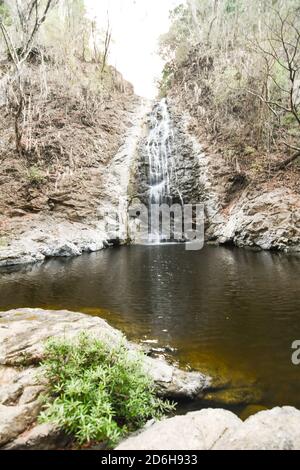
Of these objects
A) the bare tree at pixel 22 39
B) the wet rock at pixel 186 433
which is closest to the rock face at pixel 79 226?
the bare tree at pixel 22 39

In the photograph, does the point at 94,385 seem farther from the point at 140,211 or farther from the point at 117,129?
the point at 117,129

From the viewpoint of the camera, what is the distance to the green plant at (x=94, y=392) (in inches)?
104

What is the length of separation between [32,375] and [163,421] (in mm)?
1537

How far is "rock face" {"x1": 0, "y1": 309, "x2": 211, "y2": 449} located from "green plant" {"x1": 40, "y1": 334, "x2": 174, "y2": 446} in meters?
0.14

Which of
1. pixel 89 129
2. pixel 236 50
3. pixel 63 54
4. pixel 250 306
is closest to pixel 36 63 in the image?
pixel 63 54

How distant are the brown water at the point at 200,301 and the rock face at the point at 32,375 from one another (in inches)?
26.6

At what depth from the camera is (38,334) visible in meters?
4.40

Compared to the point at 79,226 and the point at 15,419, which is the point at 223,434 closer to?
the point at 15,419

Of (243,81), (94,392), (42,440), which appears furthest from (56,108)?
(42,440)

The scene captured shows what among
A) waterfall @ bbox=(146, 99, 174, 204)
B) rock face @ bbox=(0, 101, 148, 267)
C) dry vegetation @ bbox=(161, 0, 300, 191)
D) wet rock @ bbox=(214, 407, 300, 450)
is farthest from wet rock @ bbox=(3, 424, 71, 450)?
waterfall @ bbox=(146, 99, 174, 204)

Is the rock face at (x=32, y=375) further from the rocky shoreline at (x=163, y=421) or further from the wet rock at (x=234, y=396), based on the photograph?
the wet rock at (x=234, y=396)

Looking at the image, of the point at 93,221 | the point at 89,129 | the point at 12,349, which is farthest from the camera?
the point at 89,129

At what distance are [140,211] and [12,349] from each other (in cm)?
1621

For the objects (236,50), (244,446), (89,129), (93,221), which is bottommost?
(244,446)
